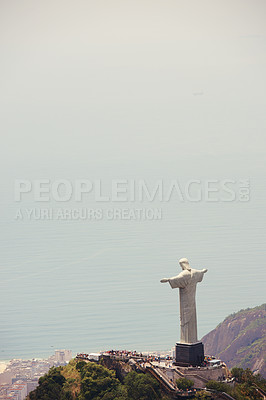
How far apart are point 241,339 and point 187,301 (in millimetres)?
47622

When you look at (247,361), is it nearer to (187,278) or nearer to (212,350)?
(212,350)

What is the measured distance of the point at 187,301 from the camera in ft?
77.4

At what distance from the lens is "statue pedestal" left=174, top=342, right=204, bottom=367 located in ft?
75.3

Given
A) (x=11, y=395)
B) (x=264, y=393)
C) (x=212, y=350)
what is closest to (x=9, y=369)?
(x=11, y=395)

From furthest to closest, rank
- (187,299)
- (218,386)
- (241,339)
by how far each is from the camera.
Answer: (241,339) < (187,299) < (218,386)

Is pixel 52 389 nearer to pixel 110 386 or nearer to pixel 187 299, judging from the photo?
pixel 110 386

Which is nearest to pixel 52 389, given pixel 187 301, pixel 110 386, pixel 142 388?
pixel 110 386

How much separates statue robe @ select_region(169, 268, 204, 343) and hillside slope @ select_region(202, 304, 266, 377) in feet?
138

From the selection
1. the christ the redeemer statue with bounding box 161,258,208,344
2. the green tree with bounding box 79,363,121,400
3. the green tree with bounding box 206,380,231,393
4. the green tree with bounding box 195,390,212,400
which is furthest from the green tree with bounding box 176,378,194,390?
the green tree with bounding box 79,363,121,400

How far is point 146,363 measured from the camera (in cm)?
2367

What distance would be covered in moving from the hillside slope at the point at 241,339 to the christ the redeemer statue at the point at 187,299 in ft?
138

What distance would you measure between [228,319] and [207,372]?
166 ft

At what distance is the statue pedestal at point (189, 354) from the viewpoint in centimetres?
2295

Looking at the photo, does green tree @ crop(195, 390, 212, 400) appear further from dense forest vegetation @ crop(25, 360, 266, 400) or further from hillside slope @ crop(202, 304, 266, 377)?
hillside slope @ crop(202, 304, 266, 377)
